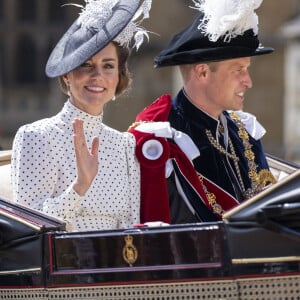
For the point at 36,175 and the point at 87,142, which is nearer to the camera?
the point at 36,175

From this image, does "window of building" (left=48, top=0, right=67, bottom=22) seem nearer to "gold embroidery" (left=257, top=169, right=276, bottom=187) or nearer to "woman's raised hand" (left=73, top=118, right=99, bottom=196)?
"gold embroidery" (left=257, top=169, right=276, bottom=187)

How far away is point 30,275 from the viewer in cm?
388

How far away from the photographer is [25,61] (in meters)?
21.0

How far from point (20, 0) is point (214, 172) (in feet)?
55.0

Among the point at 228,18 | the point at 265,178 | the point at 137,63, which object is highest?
the point at 137,63

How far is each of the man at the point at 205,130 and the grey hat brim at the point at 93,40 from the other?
1.39ft

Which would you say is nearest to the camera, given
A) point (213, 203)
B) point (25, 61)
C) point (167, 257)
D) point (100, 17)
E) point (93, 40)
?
point (167, 257)

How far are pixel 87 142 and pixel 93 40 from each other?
0.35m

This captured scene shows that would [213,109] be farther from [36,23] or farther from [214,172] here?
[36,23]

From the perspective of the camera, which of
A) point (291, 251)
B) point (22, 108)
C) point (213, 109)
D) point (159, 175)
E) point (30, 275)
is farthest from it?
point (22, 108)

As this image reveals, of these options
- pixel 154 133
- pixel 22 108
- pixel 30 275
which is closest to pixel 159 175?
pixel 154 133

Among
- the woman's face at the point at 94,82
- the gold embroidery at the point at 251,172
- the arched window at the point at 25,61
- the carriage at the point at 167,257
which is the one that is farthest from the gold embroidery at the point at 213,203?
the arched window at the point at 25,61

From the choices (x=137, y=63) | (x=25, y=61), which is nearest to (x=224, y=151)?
(x=137, y=63)

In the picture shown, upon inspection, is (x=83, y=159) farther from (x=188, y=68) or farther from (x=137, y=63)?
(x=137, y=63)
